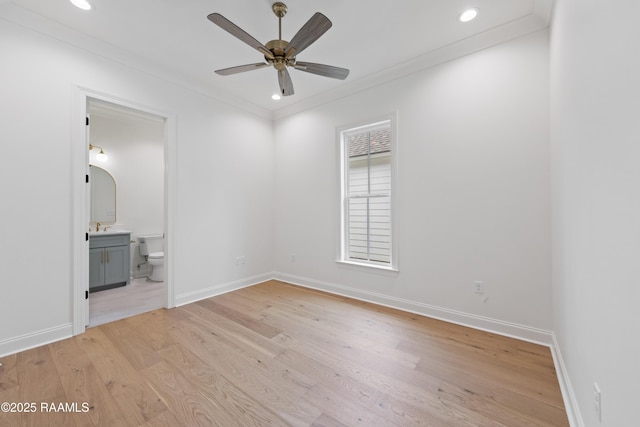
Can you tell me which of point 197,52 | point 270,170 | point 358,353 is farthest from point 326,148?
point 358,353

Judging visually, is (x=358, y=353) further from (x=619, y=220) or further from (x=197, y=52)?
(x=197, y=52)

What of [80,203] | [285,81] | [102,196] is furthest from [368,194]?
[102,196]

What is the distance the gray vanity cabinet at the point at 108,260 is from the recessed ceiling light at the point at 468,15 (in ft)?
17.8

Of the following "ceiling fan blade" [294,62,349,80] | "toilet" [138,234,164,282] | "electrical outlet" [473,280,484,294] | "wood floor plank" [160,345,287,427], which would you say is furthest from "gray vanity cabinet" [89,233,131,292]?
"electrical outlet" [473,280,484,294]

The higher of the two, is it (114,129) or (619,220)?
(114,129)

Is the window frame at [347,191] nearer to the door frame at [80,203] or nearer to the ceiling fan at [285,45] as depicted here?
the ceiling fan at [285,45]

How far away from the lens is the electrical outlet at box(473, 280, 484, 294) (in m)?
2.59

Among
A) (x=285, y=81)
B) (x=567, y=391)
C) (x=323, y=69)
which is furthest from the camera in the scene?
(x=285, y=81)

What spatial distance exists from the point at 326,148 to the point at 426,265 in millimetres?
2159

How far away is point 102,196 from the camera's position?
14.6 feet

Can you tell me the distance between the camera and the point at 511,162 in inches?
96.0

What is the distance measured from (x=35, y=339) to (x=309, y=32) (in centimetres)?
353

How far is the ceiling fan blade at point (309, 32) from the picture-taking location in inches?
67.5

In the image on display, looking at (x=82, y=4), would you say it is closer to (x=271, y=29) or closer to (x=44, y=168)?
(x=44, y=168)
